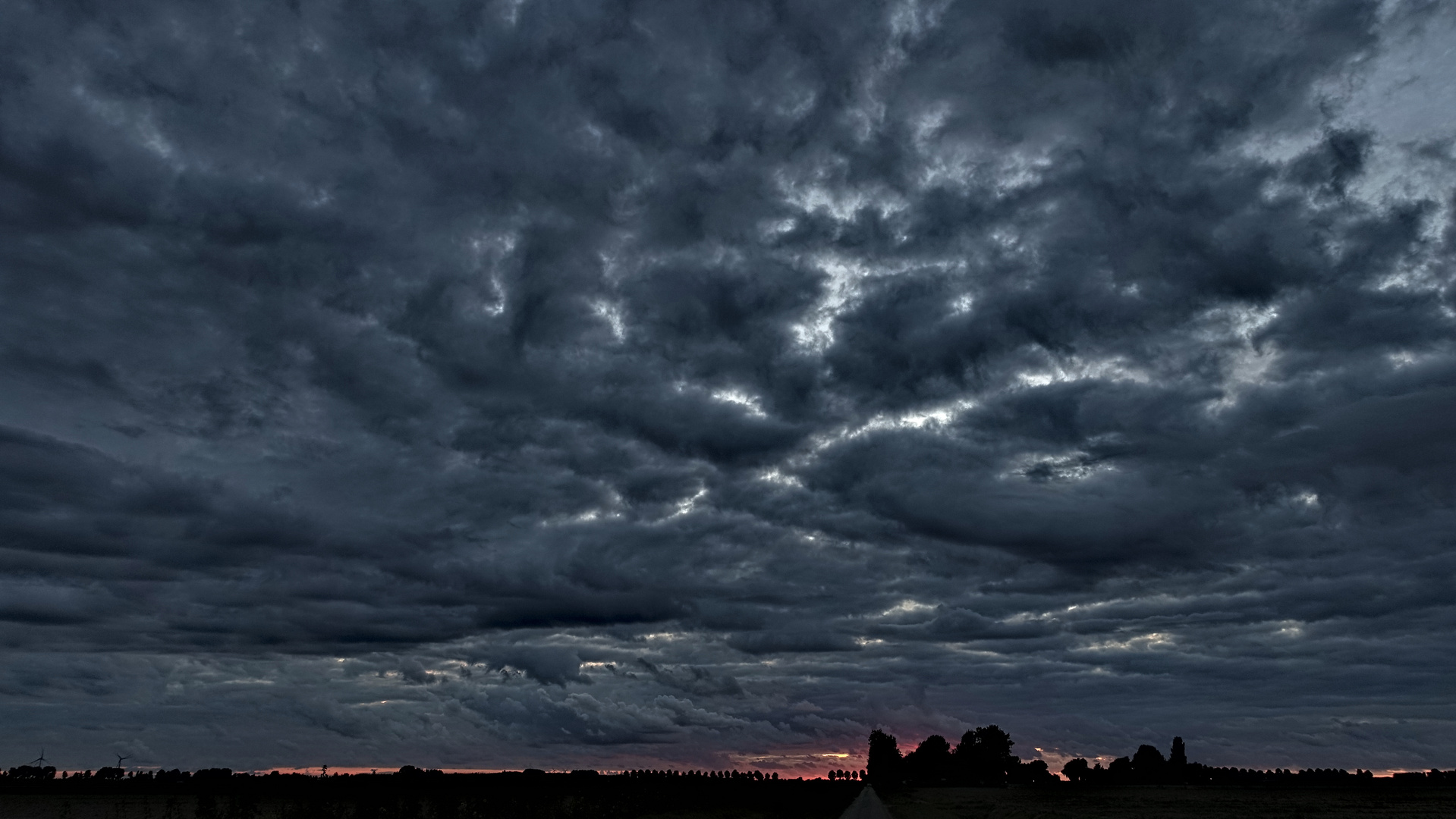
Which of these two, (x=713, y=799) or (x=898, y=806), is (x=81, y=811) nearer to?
(x=713, y=799)

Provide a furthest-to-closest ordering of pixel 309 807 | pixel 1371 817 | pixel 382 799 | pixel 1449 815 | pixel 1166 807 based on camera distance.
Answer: pixel 1166 807
pixel 1449 815
pixel 1371 817
pixel 382 799
pixel 309 807

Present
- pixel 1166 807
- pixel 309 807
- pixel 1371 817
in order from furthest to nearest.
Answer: pixel 1166 807 → pixel 1371 817 → pixel 309 807

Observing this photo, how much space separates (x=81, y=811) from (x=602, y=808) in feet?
371

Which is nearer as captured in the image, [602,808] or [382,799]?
[382,799]

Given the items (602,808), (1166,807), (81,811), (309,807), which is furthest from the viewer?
(81,811)

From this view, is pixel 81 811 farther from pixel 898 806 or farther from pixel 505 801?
pixel 898 806

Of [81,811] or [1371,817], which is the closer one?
[1371,817]

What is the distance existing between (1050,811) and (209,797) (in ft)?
300

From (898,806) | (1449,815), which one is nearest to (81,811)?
(898,806)

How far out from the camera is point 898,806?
468 feet

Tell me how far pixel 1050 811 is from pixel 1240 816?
74.9 feet

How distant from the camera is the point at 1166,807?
5369 inches

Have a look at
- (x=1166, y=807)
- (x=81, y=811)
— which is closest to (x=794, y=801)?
(x=1166, y=807)

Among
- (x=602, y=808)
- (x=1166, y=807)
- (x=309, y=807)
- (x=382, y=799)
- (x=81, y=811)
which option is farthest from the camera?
(x=81, y=811)
